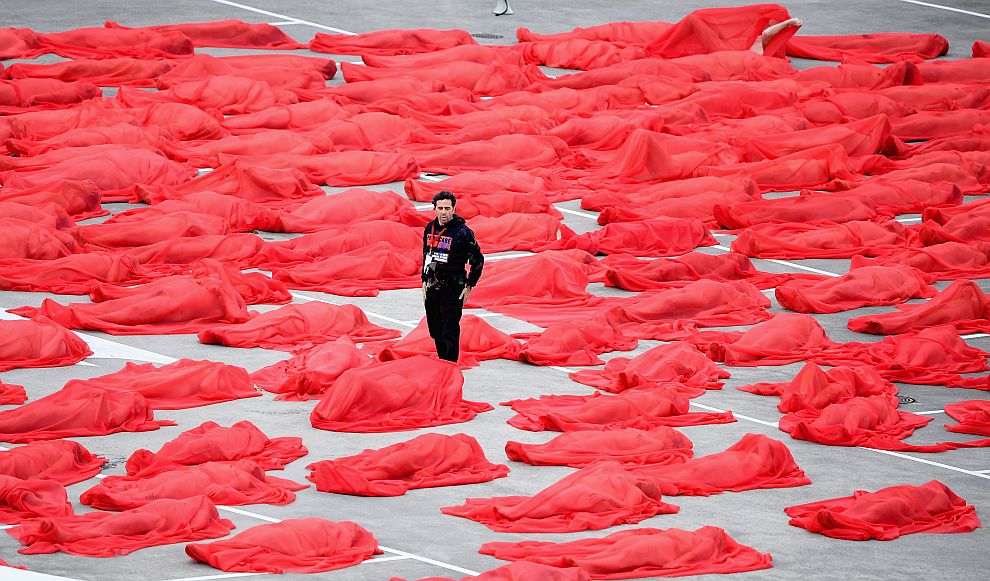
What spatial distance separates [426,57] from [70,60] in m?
5.21

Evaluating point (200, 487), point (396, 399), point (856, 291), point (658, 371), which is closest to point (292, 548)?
point (200, 487)

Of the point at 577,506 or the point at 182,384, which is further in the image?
the point at 182,384

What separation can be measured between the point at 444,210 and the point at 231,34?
15.1 metres

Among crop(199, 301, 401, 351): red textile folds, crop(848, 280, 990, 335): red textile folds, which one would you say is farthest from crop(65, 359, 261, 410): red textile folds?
crop(848, 280, 990, 335): red textile folds

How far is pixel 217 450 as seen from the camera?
10.8 meters

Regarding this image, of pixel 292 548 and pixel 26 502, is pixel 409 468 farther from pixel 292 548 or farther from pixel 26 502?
pixel 26 502

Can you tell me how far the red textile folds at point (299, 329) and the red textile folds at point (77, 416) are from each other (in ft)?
7.31

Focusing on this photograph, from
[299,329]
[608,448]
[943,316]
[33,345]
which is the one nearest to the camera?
[608,448]

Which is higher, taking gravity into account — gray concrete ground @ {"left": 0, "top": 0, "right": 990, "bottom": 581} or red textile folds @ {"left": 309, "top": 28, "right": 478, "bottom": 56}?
red textile folds @ {"left": 309, "top": 28, "right": 478, "bottom": 56}

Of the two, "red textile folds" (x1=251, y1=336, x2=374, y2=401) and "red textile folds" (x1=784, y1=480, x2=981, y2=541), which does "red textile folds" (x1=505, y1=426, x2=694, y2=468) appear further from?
"red textile folds" (x1=251, y1=336, x2=374, y2=401)

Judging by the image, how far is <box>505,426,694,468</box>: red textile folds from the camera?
11.3 meters

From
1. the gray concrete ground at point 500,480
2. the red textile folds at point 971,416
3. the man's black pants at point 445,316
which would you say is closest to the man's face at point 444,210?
the man's black pants at point 445,316

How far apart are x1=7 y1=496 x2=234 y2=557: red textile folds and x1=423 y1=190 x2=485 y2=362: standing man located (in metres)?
3.44

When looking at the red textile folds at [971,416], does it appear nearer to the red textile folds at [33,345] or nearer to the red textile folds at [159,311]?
the red textile folds at [159,311]
